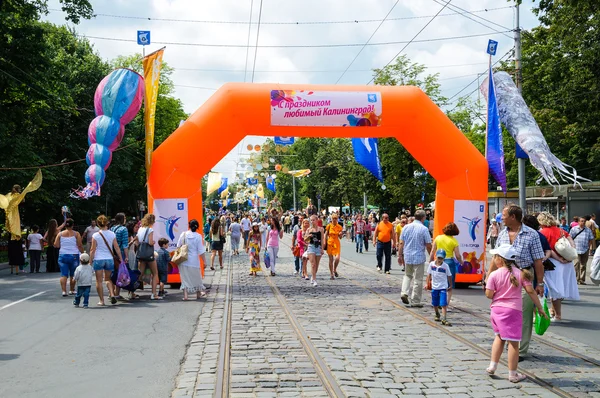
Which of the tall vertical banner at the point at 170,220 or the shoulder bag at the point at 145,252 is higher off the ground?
the tall vertical banner at the point at 170,220

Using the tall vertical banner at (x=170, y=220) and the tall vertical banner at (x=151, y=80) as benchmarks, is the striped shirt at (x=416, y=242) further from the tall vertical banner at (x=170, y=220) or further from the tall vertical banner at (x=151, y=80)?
the tall vertical banner at (x=151, y=80)

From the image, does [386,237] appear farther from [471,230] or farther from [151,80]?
[151,80]

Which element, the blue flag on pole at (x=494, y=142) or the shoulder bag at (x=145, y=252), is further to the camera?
the blue flag on pole at (x=494, y=142)

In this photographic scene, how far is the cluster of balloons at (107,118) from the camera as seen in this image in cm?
1373

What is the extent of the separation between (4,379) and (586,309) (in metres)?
9.72

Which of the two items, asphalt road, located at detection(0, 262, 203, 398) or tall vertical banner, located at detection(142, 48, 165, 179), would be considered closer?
asphalt road, located at detection(0, 262, 203, 398)

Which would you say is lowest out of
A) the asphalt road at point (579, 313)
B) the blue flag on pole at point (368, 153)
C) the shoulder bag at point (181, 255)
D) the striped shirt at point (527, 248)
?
the asphalt road at point (579, 313)

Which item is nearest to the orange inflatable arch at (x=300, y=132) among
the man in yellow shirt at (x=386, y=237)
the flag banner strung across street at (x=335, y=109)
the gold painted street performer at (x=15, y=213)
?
the flag banner strung across street at (x=335, y=109)

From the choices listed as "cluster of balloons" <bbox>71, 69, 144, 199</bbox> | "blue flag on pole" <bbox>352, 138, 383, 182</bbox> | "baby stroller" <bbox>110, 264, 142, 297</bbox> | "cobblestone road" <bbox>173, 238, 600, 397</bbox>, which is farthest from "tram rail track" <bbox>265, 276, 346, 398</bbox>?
"blue flag on pole" <bbox>352, 138, 383, 182</bbox>

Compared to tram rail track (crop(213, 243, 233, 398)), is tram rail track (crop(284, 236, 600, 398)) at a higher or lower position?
lower

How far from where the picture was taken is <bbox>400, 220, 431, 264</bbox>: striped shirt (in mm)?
11250

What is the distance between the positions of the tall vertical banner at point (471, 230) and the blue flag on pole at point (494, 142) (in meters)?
0.82

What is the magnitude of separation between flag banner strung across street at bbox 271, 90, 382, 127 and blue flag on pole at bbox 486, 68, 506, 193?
111 inches

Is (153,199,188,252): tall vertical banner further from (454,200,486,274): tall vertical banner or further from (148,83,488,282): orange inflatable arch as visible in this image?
(454,200,486,274): tall vertical banner
